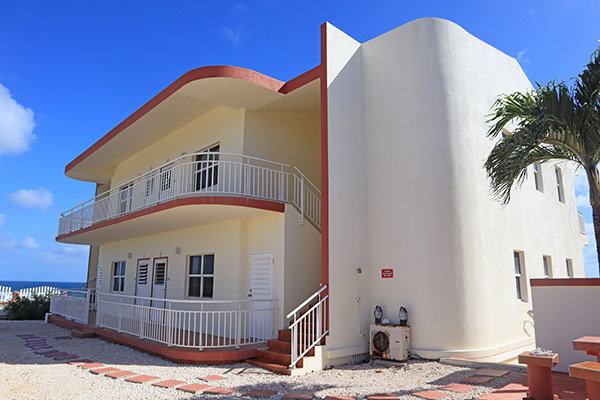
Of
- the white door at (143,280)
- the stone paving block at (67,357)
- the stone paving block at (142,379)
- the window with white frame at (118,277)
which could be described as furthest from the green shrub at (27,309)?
the stone paving block at (142,379)

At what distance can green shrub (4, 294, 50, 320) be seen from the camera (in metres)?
20.9

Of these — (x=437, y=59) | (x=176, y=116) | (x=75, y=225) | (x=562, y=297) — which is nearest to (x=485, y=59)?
(x=437, y=59)

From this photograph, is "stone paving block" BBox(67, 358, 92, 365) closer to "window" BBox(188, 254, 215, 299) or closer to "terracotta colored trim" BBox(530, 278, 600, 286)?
"window" BBox(188, 254, 215, 299)

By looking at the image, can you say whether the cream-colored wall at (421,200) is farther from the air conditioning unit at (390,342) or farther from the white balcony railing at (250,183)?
the white balcony railing at (250,183)

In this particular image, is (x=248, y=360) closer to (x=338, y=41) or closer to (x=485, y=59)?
(x=338, y=41)

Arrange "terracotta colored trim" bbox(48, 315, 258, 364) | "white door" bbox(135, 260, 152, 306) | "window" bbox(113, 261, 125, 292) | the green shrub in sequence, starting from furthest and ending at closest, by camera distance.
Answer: the green shrub
"window" bbox(113, 261, 125, 292)
"white door" bbox(135, 260, 152, 306)
"terracotta colored trim" bbox(48, 315, 258, 364)

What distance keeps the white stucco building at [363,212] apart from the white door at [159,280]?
1.20m

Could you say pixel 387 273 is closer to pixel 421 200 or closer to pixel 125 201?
pixel 421 200

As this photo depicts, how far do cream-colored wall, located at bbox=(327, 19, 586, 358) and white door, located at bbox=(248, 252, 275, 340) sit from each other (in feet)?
6.52

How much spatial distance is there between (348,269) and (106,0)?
30.6 feet

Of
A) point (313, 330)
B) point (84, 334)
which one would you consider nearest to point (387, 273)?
point (313, 330)

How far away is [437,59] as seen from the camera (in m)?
10.3

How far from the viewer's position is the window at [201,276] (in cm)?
1280

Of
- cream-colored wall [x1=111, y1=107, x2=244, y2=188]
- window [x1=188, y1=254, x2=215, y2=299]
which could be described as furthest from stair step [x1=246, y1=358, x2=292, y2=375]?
cream-colored wall [x1=111, y1=107, x2=244, y2=188]
